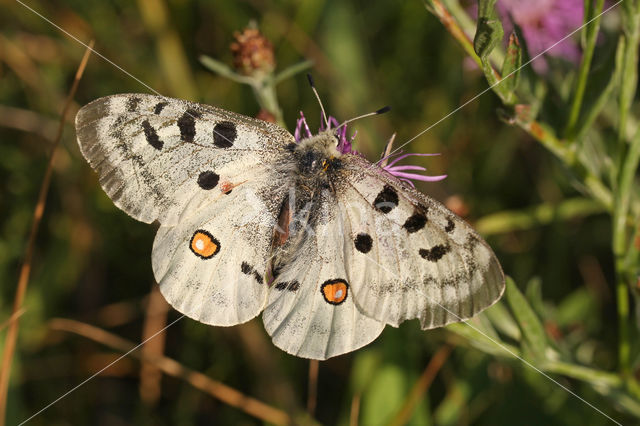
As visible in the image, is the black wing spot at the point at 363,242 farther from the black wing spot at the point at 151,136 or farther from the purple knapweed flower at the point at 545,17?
the purple knapweed flower at the point at 545,17

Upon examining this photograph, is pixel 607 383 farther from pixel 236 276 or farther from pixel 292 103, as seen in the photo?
pixel 292 103

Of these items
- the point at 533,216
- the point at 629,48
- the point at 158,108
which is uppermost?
the point at 158,108

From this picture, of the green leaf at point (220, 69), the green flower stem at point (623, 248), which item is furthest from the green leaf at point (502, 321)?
the green leaf at point (220, 69)

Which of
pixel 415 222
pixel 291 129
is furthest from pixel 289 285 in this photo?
pixel 291 129

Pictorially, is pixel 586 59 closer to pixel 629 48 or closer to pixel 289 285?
pixel 629 48

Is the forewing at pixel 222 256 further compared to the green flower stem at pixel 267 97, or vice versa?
the green flower stem at pixel 267 97

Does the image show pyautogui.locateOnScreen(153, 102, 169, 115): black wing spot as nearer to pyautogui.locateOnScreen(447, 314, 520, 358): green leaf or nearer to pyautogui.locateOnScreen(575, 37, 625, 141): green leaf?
pyautogui.locateOnScreen(447, 314, 520, 358): green leaf
